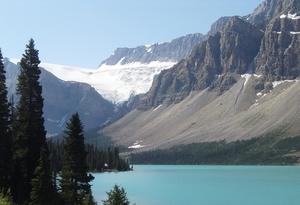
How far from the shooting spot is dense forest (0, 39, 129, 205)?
4075 cm

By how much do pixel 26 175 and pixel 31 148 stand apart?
9.46 feet

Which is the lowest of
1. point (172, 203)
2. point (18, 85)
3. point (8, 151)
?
point (172, 203)

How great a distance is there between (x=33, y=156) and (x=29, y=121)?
3.74 m

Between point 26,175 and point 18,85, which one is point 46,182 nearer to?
point 26,175

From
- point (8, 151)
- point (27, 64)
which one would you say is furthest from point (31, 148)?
point (27, 64)

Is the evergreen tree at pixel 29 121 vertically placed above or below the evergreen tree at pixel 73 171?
above

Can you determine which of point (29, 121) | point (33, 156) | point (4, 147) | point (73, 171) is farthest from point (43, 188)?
point (29, 121)

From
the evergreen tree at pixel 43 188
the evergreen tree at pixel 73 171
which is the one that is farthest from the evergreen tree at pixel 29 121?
→ the evergreen tree at pixel 43 188

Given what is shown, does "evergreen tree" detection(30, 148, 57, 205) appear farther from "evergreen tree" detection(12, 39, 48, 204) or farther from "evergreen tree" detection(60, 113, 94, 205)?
"evergreen tree" detection(12, 39, 48, 204)

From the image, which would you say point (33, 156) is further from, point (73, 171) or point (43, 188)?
point (43, 188)

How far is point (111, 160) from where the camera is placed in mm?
193250

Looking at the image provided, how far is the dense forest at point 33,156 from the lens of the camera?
4075 centimetres

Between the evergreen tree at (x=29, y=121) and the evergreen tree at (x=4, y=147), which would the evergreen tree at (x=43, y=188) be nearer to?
the evergreen tree at (x=4, y=147)

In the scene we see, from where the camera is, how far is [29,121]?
47750 millimetres
